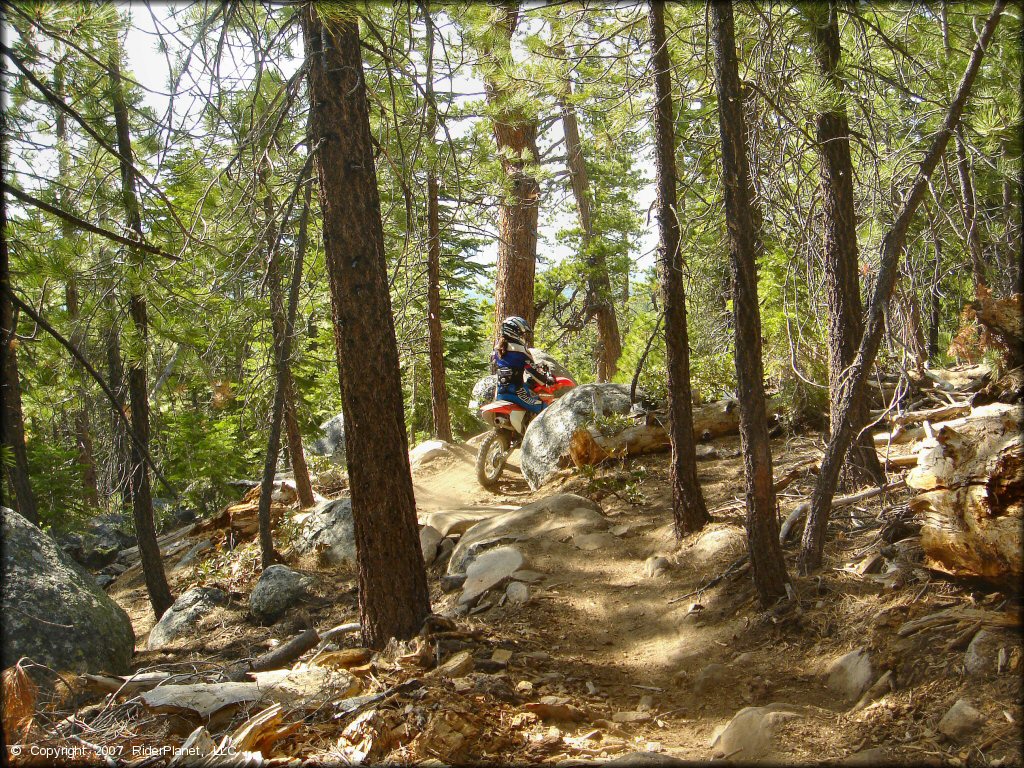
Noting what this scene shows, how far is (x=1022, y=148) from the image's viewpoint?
201 inches

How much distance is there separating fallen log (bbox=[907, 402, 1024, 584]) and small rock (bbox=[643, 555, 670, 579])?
2464 millimetres

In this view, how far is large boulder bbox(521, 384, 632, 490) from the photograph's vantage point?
31.5 feet

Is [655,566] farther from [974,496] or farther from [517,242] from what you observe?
[517,242]

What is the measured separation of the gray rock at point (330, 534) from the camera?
9391 millimetres

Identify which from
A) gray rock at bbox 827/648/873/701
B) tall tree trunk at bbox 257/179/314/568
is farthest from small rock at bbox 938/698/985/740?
tall tree trunk at bbox 257/179/314/568

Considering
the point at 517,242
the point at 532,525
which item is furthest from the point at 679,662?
the point at 517,242

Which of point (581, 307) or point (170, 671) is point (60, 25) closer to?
point (170, 671)

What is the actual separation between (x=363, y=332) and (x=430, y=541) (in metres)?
4.19

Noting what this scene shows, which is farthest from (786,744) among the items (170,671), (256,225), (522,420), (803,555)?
(522,420)

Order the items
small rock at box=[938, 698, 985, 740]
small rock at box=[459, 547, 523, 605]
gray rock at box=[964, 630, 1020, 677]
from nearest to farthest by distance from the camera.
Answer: small rock at box=[938, 698, 985, 740] < gray rock at box=[964, 630, 1020, 677] < small rock at box=[459, 547, 523, 605]

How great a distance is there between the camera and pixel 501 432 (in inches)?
423

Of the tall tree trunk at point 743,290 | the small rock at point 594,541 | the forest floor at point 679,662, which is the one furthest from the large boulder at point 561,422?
the tall tree trunk at point 743,290

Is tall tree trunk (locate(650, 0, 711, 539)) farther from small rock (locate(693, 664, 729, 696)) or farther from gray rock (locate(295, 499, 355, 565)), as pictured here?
gray rock (locate(295, 499, 355, 565))

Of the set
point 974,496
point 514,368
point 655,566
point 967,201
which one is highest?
point 967,201
